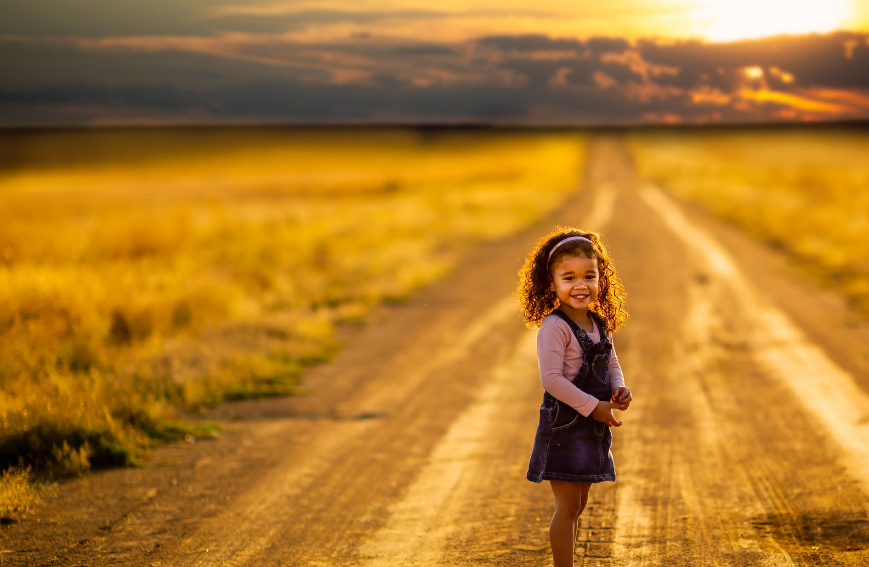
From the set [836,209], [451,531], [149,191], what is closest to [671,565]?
[451,531]

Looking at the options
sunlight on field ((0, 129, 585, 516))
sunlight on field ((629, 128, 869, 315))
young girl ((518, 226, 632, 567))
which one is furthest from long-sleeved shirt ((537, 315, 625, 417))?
sunlight on field ((629, 128, 869, 315))

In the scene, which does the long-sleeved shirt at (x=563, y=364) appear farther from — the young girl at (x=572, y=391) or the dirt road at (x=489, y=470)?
the dirt road at (x=489, y=470)

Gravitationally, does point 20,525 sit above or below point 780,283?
above

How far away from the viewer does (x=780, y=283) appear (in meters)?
15.7

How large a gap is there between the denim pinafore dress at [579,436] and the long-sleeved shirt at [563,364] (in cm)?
3

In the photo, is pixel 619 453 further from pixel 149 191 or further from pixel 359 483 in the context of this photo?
pixel 149 191

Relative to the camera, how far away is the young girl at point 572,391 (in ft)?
12.2

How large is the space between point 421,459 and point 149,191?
45.6m

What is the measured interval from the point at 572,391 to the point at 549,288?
59cm

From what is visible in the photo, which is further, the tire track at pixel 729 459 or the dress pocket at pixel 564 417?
the tire track at pixel 729 459

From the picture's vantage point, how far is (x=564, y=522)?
3807mm

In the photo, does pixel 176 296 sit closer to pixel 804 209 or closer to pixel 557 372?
pixel 557 372

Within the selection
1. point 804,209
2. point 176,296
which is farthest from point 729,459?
point 804,209

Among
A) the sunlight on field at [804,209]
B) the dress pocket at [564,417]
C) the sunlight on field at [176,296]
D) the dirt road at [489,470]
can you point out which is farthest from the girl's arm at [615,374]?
the sunlight on field at [804,209]
